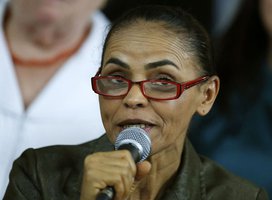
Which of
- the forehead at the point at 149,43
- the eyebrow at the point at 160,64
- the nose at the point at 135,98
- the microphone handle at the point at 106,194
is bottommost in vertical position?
the microphone handle at the point at 106,194

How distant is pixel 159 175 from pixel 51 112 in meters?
0.58

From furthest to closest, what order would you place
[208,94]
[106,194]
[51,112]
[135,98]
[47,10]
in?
[47,10] < [51,112] < [208,94] < [135,98] < [106,194]

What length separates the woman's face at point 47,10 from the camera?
220 centimetres

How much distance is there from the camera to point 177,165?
1.63 metres

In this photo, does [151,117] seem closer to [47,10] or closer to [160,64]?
[160,64]

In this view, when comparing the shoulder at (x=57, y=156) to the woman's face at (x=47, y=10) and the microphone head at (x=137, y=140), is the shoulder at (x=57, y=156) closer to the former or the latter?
the microphone head at (x=137, y=140)

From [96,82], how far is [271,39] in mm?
1160

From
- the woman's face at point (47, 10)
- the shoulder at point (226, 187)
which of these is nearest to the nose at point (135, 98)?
the shoulder at point (226, 187)

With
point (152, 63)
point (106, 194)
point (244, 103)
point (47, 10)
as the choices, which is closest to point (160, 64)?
point (152, 63)

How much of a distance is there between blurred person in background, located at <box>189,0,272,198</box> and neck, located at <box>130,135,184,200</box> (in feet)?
2.63

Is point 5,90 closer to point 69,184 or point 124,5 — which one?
point 69,184

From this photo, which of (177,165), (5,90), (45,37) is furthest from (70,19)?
(177,165)

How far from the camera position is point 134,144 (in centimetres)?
128

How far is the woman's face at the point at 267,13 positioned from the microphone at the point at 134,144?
122 centimetres
